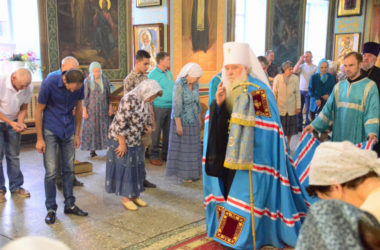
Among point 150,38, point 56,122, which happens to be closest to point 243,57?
point 56,122

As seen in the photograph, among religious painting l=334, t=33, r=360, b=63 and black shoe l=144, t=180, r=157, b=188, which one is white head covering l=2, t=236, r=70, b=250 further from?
religious painting l=334, t=33, r=360, b=63

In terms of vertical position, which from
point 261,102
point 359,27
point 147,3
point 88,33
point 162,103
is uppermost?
point 147,3

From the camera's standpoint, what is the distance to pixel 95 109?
6902 millimetres

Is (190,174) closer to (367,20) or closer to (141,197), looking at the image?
(141,197)

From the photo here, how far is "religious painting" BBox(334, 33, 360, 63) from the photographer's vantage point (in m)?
15.4

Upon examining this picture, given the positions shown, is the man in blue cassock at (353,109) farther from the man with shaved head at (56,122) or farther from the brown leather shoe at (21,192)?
the brown leather shoe at (21,192)

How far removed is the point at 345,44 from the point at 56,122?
1393 centimetres

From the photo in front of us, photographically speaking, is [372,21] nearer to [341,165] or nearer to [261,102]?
[261,102]

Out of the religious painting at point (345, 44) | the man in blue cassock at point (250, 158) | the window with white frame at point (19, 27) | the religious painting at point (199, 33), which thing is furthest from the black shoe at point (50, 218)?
the religious painting at point (345, 44)

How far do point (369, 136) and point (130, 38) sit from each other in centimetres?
667

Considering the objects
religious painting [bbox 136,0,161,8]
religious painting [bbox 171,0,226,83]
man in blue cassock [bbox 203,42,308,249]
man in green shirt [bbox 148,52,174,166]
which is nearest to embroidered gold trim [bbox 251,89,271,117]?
man in blue cassock [bbox 203,42,308,249]

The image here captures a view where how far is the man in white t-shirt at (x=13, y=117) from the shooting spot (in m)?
4.77

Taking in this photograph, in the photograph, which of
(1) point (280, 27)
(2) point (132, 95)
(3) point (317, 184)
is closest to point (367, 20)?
(1) point (280, 27)

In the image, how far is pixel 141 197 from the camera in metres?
5.22
